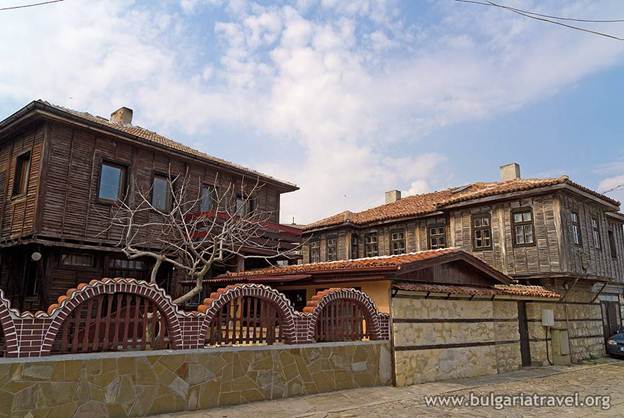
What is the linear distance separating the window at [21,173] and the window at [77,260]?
2503mm

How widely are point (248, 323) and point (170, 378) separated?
1.77 metres

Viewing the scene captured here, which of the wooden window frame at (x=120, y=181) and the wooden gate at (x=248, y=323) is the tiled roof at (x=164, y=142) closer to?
the wooden window frame at (x=120, y=181)

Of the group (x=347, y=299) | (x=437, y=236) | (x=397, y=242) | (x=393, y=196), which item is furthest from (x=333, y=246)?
(x=347, y=299)

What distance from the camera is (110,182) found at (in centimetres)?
1473

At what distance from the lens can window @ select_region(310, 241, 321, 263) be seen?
23.9 m

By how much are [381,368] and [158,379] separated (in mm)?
5119

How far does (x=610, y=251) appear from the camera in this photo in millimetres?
20000

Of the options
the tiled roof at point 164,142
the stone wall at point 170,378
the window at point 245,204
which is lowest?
the stone wall at point 170,378

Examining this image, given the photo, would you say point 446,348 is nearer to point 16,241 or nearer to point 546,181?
point 546,181

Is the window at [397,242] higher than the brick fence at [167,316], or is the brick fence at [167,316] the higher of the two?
the window at [397,242]

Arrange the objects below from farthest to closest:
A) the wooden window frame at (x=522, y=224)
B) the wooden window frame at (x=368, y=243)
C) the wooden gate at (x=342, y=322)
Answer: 1. the wooden window frame at (x=368, y=243)
2. the wooden window frame at (x=522, y=224)
3. the wooden gate at (x=342, y=322)

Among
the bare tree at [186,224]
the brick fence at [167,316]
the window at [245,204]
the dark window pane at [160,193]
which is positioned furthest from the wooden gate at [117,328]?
the window at [245,204]

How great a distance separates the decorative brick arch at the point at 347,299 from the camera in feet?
30.6

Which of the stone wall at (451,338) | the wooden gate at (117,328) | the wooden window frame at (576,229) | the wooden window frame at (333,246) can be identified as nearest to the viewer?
the wooden gate at (117,328)
